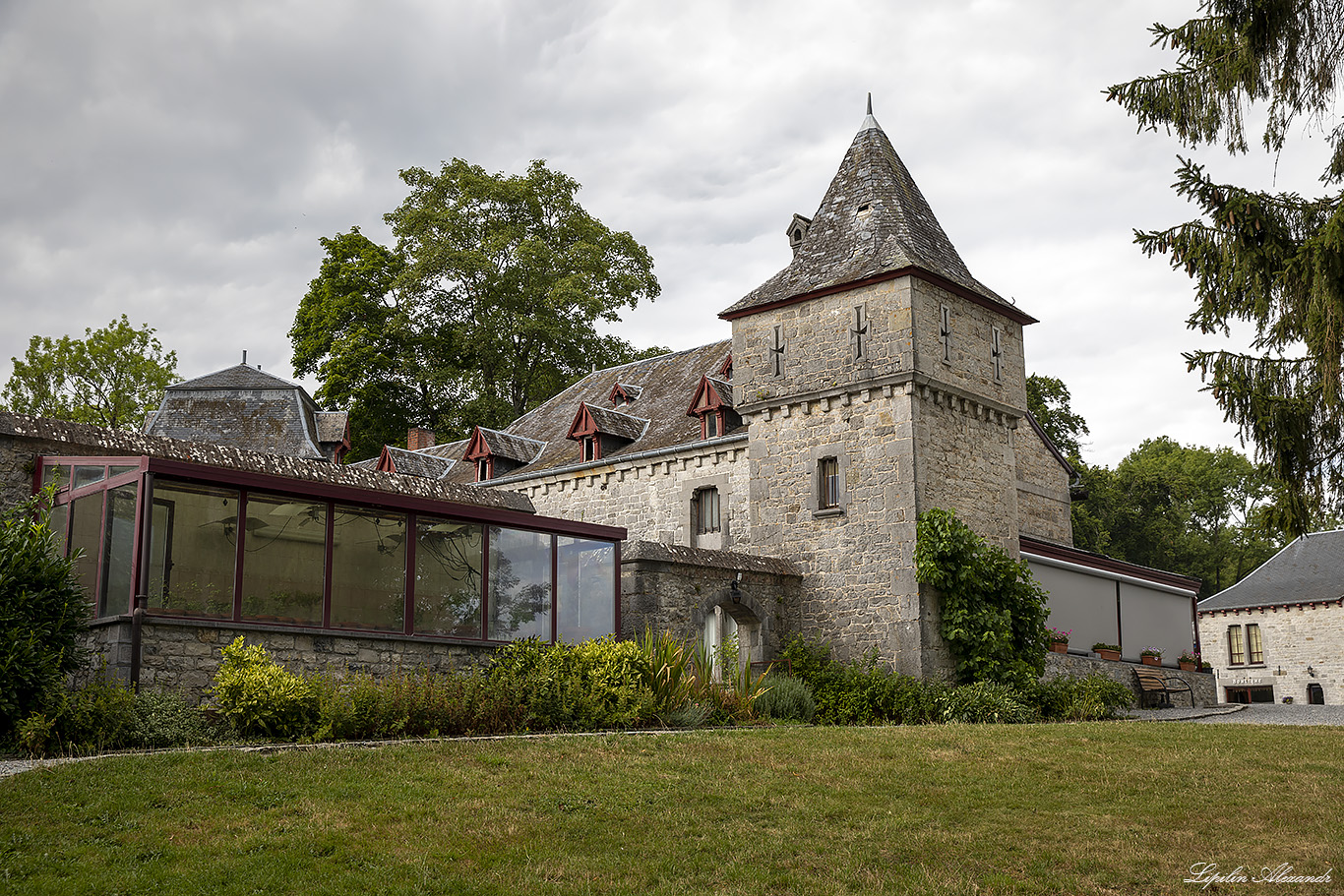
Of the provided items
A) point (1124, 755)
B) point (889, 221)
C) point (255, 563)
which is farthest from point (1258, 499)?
point (255, 563)

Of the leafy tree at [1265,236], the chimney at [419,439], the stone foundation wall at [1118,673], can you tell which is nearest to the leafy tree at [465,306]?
the chimney at [419,439]

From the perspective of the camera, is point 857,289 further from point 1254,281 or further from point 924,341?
point 1254,281

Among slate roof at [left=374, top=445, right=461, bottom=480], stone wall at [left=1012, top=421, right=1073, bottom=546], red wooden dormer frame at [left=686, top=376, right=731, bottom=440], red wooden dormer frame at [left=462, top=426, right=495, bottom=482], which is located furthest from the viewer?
slate roof at [left=374, top=445, right=461, bottom=480]

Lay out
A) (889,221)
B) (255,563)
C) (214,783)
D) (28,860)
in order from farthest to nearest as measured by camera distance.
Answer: (889,221)
(255,563)
(214,783)
(28,860)

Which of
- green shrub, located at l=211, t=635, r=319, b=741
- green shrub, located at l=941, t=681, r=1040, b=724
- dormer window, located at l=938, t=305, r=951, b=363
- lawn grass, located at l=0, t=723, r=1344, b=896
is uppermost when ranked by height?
dormer window, located at l=938, t=305, r=951, b=363

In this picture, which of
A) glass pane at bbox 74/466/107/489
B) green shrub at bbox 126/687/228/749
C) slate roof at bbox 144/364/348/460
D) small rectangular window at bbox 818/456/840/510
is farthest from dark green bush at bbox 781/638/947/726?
slate roof at bbox 144/364/348/460

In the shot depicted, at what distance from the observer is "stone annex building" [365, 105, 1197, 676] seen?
1844cm

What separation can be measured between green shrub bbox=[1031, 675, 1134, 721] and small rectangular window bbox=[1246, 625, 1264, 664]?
19954 millimetres

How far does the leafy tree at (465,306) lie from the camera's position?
1341 inches

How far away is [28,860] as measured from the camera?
659cm

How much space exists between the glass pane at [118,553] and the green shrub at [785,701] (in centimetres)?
791

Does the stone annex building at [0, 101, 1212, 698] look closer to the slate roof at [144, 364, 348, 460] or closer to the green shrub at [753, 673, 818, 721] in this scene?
the slate roof at [144, 364, 348, 460]

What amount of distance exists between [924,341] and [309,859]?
14267 millimetres

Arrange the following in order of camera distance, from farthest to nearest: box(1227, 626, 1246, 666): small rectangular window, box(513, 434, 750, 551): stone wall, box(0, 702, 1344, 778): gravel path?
box(1227, 626, 1246, 666): small rectangular window
box(513, 434, 750, 551): stone wall
box(0, 702, 1344, 778): gravel path
